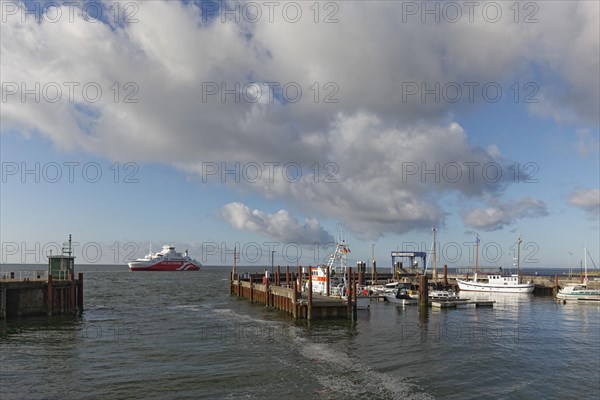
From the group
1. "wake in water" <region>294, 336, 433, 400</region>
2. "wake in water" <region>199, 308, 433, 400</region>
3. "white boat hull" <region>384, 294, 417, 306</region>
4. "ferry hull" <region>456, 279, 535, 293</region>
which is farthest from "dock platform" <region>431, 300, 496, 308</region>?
"wake in water" <region>294, 336, 433, 400</region>

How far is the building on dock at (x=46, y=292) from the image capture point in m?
47.4

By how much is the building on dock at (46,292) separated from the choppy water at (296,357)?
260 cm

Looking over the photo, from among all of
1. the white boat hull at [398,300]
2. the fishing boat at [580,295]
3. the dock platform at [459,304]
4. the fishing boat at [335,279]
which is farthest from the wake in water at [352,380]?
the fishing boat at [580,295]

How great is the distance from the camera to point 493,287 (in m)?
93.6

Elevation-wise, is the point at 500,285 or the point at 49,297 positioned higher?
the point at 49,297

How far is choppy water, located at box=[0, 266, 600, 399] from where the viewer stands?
25.1 m

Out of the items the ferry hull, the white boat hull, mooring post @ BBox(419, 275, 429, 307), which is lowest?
the ferry hull

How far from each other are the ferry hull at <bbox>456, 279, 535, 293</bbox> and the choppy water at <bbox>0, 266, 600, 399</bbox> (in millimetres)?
37225

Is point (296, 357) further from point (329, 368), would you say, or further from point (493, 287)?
point (493, 287)

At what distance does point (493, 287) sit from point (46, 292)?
79.6 meters

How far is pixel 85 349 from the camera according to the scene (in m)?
34.7

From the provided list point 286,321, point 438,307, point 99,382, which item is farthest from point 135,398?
point 438,307

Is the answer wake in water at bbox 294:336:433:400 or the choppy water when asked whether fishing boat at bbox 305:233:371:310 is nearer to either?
the choppy water

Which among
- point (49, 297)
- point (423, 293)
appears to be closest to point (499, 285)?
point (423, 293)
